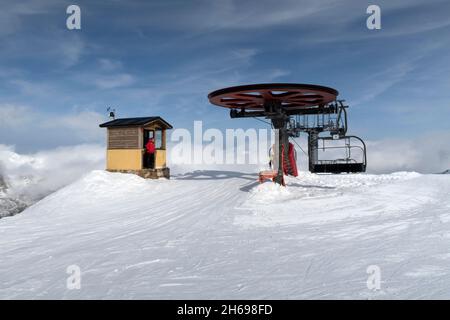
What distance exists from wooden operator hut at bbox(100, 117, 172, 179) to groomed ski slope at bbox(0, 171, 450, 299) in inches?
162

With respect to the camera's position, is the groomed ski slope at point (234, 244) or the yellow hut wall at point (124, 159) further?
the yellow hut wall at point (124, 159)

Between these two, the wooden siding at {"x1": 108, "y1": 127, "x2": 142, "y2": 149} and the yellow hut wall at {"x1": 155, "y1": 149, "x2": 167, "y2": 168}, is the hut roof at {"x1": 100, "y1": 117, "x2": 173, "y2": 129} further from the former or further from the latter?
the yellow hut wall at {"x1": 155, "y1": 149, "x2": 167, "y2": 168}

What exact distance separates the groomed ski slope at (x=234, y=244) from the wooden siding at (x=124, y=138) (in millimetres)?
4616

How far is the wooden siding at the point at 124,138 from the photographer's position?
18875 millimetres

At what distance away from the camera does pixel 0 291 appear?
5.21 meters

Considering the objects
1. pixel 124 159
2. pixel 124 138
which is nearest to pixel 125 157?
pixel 124 159

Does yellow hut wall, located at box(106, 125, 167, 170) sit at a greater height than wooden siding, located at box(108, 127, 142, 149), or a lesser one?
lesser

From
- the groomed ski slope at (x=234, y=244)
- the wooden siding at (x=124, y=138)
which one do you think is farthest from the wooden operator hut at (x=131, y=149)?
the groomed ski slope at (x=234, y=244)

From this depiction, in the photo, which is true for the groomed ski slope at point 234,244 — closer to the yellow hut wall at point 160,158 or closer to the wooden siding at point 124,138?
the wooden siding at point 124,138

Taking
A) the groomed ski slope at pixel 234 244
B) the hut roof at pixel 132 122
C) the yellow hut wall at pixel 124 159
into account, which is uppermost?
the hut roof at pixel 132 122

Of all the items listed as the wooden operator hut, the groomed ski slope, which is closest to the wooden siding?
the wooden operator hut

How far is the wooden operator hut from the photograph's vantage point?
1877 centimetres

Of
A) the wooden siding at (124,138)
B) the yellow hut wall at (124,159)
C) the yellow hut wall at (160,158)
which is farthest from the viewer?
the yellow hut wall at (160,158)
